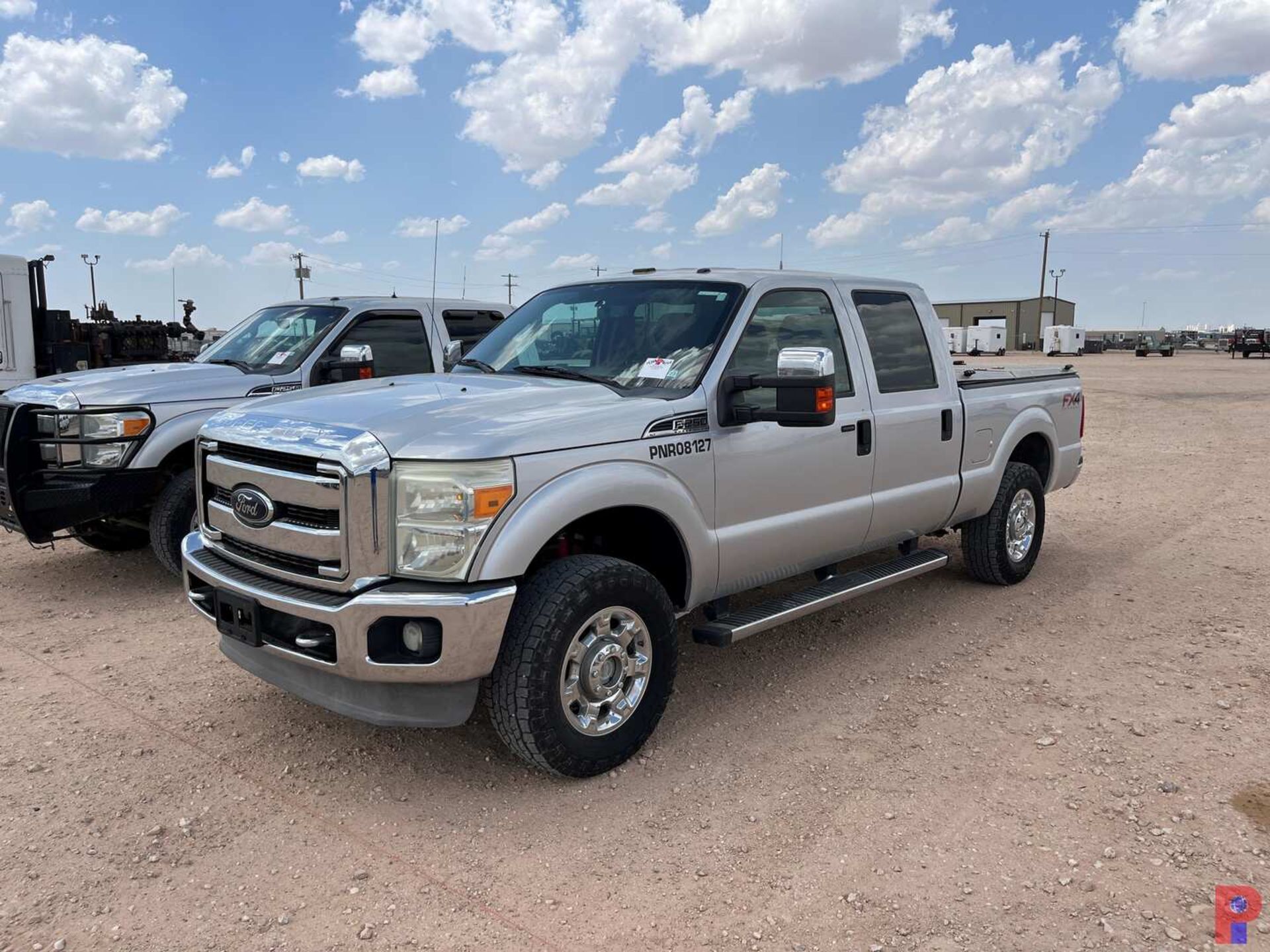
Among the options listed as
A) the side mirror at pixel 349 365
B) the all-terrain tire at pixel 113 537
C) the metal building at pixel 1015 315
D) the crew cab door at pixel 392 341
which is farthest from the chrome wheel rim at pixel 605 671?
the metal building at pixel 1015 315

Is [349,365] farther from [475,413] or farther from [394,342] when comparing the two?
[475,413]

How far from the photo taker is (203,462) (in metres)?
3.95

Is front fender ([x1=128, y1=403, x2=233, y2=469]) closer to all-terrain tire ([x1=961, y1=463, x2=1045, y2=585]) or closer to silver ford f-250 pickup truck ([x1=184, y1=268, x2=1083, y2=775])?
silver ford f-250 pickup truck ([x1=184, y1=268, x2=1083, y2=775])

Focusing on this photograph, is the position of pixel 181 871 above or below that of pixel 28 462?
below

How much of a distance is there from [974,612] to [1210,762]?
2.10 metres

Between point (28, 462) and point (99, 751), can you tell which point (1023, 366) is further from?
point (28, 462)

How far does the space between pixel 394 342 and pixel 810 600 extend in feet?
14.5

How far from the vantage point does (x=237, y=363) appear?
7129 millimetres

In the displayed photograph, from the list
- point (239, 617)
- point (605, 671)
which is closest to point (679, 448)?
point (605, 671)

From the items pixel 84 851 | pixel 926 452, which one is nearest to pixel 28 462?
pixel 84 851

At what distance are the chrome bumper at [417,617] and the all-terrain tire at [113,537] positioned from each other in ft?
14.5

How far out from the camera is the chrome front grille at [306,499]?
324cm

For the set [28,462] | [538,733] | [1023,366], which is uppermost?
[1023,366]

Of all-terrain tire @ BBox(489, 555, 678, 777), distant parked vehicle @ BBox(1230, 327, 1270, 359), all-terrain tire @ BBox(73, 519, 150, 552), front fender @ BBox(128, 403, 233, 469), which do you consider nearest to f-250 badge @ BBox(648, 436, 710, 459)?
all-terrain tire @ BBox(489, 555, 678, 777)
